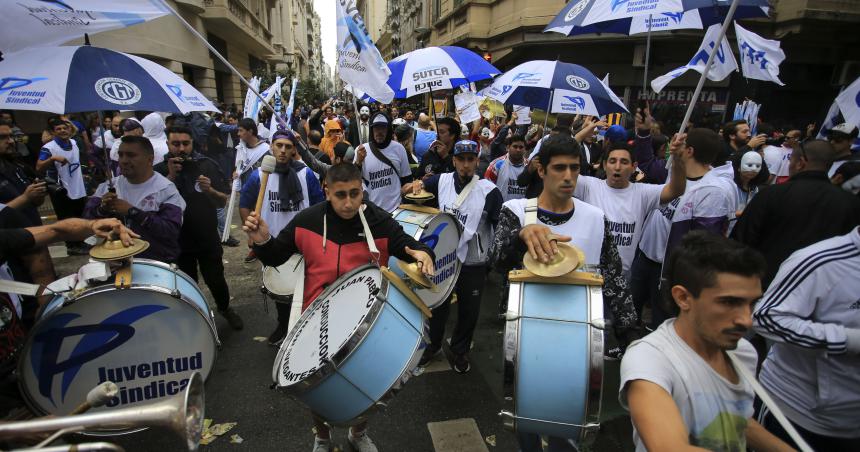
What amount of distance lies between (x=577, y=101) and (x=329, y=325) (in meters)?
4.56

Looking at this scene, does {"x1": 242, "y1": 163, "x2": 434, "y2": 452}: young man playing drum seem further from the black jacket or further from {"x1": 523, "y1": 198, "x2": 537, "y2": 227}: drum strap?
the black jacket

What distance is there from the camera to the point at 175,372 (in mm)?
2992

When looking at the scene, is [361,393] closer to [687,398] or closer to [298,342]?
[298,342]

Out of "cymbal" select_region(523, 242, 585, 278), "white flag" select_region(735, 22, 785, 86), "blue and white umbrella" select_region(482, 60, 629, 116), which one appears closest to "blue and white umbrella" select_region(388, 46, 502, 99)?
"blue and white umbrella" select_region(482, 60, 629, 116)

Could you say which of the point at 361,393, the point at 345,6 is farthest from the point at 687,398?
the point at 345,6

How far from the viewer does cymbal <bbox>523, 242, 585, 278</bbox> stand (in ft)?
7.13

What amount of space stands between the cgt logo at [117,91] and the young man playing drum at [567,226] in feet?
10.2

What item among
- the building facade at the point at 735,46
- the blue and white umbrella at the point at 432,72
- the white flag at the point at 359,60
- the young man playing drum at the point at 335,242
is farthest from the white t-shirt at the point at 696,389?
the building facade at the point at 735,46

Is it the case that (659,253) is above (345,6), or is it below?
below

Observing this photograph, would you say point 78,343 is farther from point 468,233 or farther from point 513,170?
point 513,170

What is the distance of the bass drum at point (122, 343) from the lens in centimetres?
260

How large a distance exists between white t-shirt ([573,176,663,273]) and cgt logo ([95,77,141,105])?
3788 millimetres

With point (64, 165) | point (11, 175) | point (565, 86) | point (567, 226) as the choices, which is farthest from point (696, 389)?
point (64, 165)

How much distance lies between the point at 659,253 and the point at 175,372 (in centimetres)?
435
